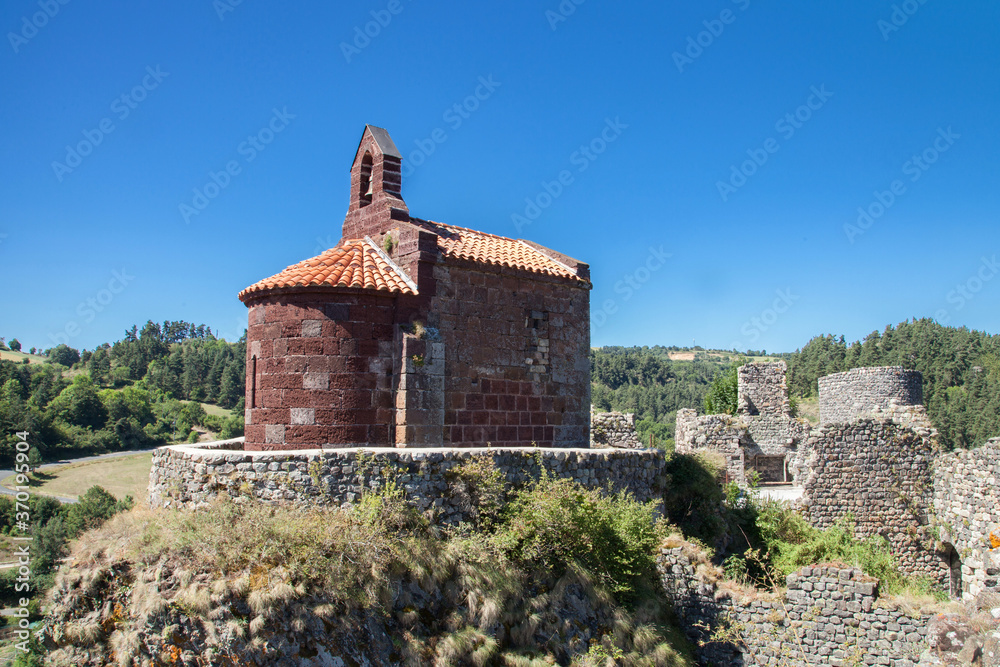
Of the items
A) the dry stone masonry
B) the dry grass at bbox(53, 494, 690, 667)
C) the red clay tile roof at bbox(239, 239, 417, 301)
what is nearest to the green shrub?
the dry grass at bbox(53, 494, 690, 667)

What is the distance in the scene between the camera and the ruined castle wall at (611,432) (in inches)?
792

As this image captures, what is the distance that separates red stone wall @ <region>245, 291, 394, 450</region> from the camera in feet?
38.8

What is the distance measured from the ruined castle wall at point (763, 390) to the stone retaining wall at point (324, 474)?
1737 cm

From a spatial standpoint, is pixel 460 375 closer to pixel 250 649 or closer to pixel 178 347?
pixel 250 649

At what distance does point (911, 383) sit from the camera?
1042 inches

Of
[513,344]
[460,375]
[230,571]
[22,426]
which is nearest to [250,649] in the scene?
[230,571]

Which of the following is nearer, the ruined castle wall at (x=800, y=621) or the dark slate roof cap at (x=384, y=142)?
the ruined castle wall at (x=800, y=621)

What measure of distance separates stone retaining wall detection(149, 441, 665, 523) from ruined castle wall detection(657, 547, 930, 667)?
13.2 ft

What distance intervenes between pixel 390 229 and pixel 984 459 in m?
13.2

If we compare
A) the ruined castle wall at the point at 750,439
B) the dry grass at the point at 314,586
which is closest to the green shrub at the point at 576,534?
the dry grass at the point at 314,586

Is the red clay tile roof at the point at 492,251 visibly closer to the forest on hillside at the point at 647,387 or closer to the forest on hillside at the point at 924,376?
the forest on hillside at the point at 924,376

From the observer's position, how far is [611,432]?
2019 cm

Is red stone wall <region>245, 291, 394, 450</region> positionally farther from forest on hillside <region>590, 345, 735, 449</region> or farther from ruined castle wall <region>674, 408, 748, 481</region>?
forest on hillside <region>590, 345, 735, 449</region>

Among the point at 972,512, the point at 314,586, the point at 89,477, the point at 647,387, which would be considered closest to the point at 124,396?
the point at 89,477
